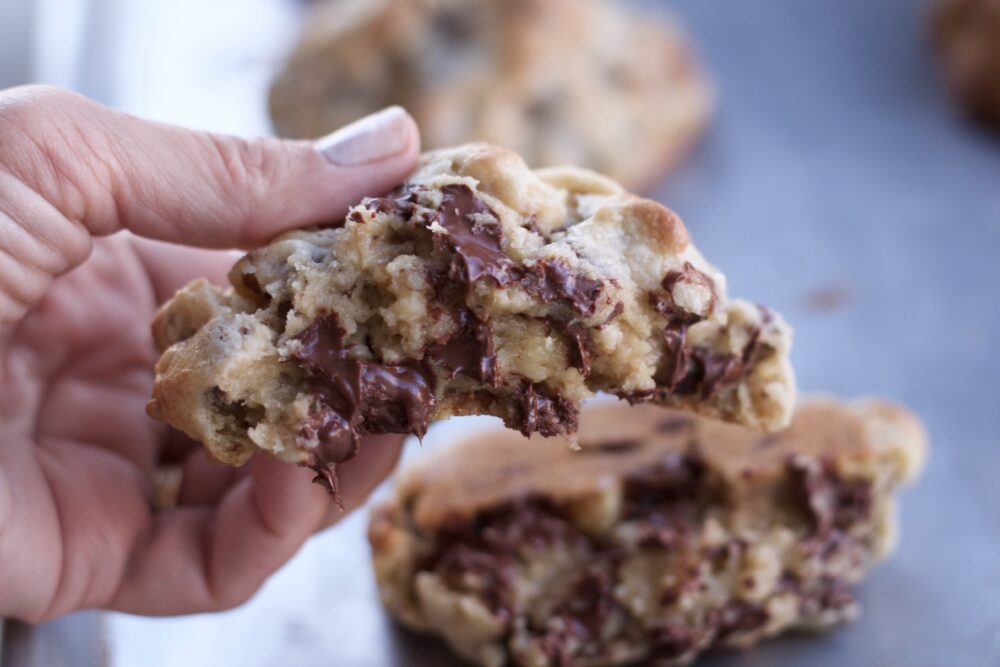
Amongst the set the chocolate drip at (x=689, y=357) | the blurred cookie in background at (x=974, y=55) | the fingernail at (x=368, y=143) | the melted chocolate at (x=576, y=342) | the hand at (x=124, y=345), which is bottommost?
the hand at (x=124, y=345)

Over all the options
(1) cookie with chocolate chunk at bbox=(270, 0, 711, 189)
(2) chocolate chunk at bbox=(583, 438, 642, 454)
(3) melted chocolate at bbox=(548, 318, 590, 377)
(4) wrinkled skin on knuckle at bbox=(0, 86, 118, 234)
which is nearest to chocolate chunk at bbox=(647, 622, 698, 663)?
(2) chocolate chunk at bbox=(583, 438, 642, 454)

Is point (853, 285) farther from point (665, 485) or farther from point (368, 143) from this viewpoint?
point (368, 143)

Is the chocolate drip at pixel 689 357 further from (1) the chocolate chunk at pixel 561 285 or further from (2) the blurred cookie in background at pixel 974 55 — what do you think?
(2) the blurred cookie in background at pixel 974 55

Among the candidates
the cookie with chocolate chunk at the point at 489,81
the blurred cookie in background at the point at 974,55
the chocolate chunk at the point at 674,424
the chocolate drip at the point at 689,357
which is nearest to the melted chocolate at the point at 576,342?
the chocolate drip at the point at 689,357

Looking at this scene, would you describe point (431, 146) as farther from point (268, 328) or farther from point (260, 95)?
point (268, 328)

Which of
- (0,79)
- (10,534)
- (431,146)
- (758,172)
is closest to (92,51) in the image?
(0,79)

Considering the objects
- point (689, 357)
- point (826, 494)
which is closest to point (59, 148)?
point (689, 357)

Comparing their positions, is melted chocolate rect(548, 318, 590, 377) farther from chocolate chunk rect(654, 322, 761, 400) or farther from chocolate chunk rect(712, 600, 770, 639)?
chocolate chunk rect(712, 600, 770, 639)
